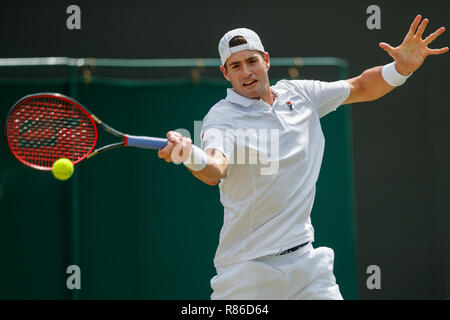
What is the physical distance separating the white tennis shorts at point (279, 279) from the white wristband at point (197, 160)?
54 centimetres

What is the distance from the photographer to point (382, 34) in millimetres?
5773

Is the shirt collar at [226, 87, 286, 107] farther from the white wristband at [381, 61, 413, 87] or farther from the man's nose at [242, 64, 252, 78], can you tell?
the white wristband at [381, 61, 413, 87]

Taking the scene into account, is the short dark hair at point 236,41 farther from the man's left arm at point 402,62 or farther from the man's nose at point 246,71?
the man's left arm at point 402,62

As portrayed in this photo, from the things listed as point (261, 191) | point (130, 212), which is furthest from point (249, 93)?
point (130, 212)

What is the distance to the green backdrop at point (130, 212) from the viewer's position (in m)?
4.57

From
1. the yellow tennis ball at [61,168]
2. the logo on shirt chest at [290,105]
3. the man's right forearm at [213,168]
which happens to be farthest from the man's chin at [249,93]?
the yellow tennis ball at [61,168]

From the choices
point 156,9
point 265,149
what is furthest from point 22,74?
point 265,149

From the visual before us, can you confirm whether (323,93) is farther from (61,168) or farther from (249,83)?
(61,168)

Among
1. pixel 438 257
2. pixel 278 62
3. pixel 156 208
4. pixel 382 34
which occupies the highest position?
pixel 382 34

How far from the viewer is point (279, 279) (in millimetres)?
2898

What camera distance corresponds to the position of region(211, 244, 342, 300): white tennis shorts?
2.88 meters

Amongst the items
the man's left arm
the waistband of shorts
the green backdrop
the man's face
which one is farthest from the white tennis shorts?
the green backdrop

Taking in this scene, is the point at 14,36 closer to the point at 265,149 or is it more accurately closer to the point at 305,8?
the point at 305,8

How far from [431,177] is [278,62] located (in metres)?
1.89
